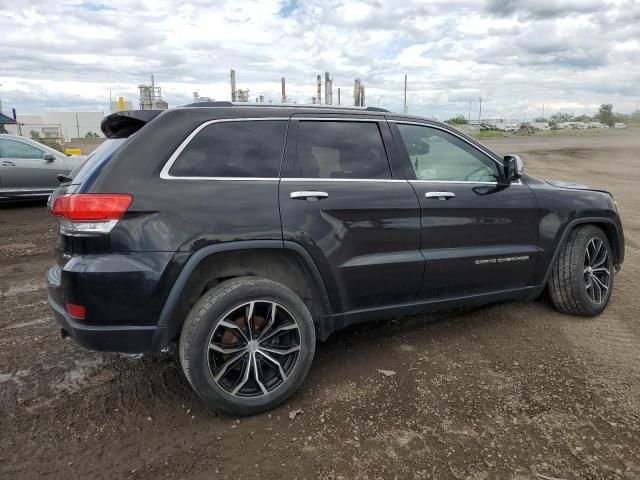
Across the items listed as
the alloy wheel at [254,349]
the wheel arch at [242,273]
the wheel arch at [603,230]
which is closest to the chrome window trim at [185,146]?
the wheel arch at [242,273]

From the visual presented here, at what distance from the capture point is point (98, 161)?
307 centimetres

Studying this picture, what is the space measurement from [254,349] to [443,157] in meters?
2.07

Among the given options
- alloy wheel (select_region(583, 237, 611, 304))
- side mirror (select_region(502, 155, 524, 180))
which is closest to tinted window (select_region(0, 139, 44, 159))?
side mirror (select_region(502, 155, 524, 180))

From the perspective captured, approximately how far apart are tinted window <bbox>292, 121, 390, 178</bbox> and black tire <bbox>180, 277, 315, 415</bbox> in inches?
32.6

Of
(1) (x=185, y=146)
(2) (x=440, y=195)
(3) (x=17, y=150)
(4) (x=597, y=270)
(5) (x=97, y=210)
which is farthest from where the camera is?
(3) (x=17, y=150)

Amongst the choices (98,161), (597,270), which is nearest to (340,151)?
Answer: (98,161)

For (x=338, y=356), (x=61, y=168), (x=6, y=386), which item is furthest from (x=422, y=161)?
(x=61, y=168)

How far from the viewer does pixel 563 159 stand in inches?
882

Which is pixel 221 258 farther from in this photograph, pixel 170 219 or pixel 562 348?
pixel 562 348

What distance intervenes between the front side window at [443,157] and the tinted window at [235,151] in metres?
1.03

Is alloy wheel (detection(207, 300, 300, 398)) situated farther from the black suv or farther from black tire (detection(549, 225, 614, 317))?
black tire (detection(549, 225, 614, 317))

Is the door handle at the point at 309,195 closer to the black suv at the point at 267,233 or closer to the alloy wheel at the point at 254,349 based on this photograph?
the black suv at the point at 267,233

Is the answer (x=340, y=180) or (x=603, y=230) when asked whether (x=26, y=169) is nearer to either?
(x=340, y=180)

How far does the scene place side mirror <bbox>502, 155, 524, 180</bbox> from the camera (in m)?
4.09
